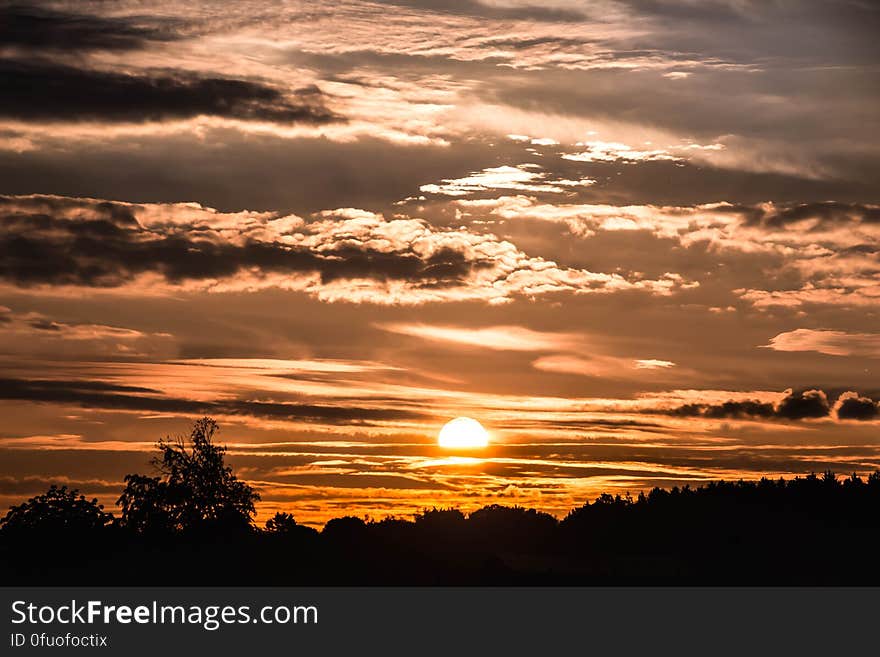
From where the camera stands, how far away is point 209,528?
457 feet
